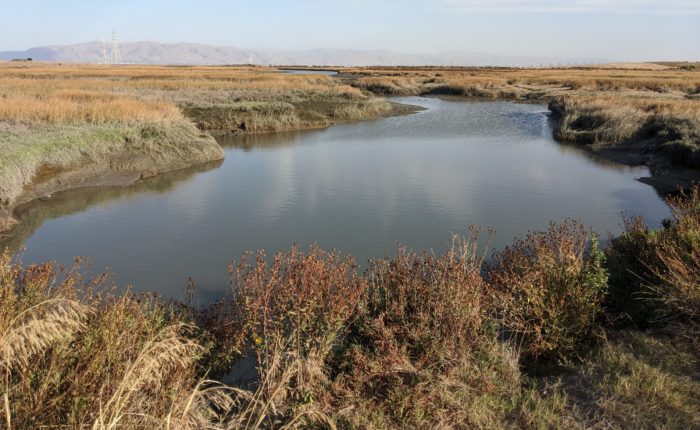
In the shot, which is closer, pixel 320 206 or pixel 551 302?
pixel 551 302

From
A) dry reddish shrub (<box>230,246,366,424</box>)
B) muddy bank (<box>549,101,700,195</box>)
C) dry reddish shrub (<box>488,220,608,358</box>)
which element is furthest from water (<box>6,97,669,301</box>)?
dry reddish shrub (<box>488,220,608,358</box>)

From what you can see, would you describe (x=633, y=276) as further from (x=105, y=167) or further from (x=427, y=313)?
(x=105, y=167)

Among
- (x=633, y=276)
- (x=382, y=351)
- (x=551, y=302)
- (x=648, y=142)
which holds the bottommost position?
(x=633, y=276)

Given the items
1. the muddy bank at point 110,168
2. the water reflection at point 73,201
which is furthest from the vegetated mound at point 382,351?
the muddy bank at point 110,168

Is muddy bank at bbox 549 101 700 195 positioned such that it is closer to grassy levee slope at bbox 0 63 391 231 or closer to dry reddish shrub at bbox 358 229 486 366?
dry reddish shrub at bbox 358 229 486 366

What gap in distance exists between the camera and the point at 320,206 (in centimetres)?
1270

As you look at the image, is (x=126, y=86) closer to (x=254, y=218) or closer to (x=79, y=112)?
(x=79, y=112)

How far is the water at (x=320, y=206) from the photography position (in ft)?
32.1

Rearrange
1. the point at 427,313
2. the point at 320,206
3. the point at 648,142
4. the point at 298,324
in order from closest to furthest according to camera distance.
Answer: the point at 298,324 < the point at 427,313 < the point at 320,206 < the point at 648,142

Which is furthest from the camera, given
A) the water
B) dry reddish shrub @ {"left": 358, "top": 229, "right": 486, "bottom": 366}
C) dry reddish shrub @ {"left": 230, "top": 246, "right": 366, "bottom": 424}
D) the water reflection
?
the water reflection

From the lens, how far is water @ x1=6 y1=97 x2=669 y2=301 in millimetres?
9797

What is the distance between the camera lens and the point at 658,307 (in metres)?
6.05

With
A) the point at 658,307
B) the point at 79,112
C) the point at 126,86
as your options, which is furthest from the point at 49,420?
the point at 126,86

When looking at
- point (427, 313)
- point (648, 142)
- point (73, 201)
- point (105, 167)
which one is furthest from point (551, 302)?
point (648, 142)
